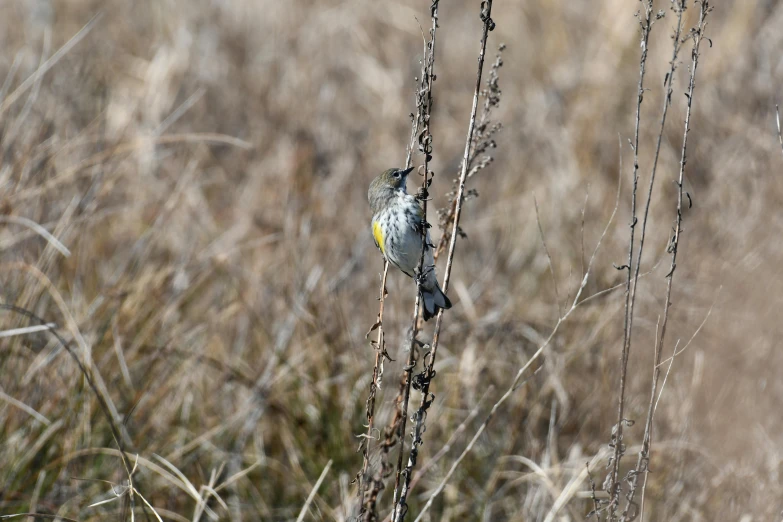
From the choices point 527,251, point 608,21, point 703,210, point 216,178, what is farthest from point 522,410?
point 608,21

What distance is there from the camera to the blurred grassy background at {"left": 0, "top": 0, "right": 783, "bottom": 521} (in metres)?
2.99

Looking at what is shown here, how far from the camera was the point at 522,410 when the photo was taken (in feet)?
11.0

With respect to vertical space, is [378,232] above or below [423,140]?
below

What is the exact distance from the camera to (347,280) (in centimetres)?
388

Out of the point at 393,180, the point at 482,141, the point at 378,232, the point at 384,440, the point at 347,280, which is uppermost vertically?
the point at 482,141

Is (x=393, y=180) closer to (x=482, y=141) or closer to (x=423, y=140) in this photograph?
(x=482, y=141)

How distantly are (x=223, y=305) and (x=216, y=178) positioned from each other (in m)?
1.66

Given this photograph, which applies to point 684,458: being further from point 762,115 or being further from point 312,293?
point 762,115

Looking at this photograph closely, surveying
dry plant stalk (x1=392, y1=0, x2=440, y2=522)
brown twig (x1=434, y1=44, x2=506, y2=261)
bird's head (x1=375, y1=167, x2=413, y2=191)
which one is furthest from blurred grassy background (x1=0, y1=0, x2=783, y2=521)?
bird's head (x1=375, y1=167, x2=413, y2=191)

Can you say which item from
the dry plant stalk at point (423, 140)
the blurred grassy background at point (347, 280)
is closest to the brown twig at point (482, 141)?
the dry plant stalk at point (423, 140)

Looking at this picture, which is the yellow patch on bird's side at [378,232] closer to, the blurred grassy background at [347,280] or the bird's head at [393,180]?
the bird's head at [393,180]

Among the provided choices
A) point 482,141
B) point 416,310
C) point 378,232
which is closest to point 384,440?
point 416,310

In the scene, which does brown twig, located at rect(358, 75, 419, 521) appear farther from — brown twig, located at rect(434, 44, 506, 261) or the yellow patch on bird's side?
the yellow patch on bird's side

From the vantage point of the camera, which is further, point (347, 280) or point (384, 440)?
point (347, 280)
